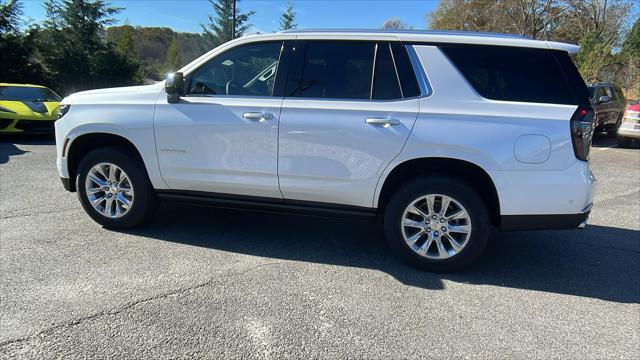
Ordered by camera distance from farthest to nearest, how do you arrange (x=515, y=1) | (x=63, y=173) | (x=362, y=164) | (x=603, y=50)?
(x=515, y=1)
(x=603, y=50)
(x=63, y=173)
(x=362, y=164)

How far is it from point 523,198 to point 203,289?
8.63 ft

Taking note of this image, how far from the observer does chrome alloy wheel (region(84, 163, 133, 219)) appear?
4.55 m

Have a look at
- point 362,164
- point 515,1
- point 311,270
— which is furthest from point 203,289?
point 515,1

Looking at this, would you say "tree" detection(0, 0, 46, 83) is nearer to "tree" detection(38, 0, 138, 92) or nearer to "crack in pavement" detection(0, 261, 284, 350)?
"tree" detection(38, 0, 138, 92)

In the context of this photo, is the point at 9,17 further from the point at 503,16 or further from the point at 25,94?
the point at 503,16

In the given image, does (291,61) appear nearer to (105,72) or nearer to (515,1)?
(105,72)

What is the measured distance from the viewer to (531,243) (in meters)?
4.71

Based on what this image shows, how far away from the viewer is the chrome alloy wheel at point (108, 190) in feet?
14.9

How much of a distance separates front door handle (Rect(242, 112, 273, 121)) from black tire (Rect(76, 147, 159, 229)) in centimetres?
131

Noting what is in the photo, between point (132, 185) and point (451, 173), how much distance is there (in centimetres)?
310

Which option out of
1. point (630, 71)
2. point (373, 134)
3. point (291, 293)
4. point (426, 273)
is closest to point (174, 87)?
point (373, 134)

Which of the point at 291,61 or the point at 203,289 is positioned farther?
the point at 291,61

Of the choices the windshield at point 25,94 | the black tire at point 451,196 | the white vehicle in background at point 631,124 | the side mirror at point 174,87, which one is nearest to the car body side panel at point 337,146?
the black tire at point 451,196

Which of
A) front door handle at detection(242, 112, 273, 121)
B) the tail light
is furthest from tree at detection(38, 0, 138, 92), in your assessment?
the tail light
